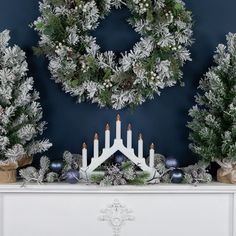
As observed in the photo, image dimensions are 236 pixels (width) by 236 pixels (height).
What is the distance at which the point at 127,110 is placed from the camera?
2.12 meters

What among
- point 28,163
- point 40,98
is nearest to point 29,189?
point 28,163

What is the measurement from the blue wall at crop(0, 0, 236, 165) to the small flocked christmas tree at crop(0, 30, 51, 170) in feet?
0.58

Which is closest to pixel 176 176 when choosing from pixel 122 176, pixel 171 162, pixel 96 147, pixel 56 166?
pixel 171 162

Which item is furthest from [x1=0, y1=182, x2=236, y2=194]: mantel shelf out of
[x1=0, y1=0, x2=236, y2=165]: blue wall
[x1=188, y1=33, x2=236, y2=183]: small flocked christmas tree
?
[x1=0, y1=0, x2=236, y2=165]: blue wall

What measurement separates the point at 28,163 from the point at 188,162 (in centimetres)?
70

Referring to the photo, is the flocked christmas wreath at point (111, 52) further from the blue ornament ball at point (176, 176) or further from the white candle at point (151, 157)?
the blue ornament ball at point (176, 176)

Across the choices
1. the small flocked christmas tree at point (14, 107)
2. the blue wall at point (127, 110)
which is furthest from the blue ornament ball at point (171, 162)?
the small flocked christmas tree at point (14, 107)

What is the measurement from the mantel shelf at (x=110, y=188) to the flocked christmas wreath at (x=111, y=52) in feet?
1.17
